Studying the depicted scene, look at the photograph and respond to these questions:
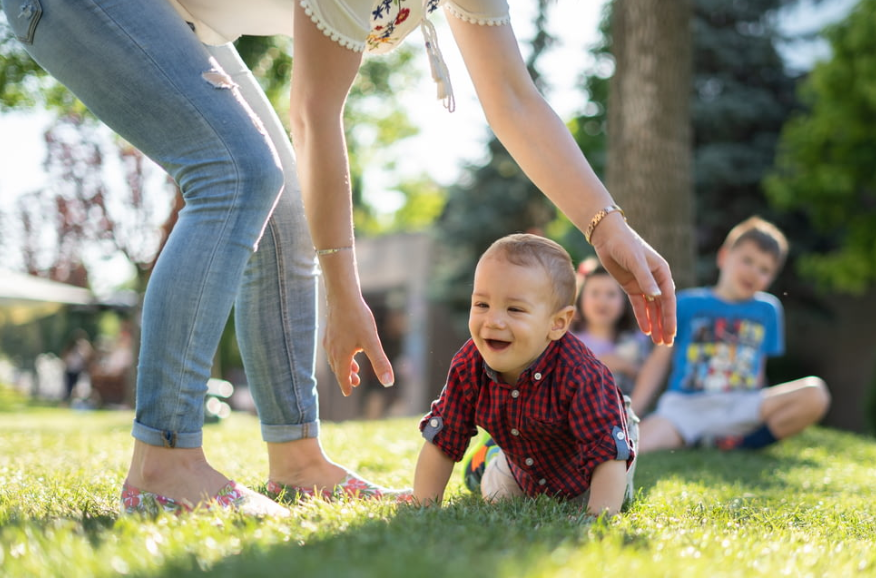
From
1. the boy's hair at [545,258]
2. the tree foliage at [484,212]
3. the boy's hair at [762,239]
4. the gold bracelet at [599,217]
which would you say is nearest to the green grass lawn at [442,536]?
the boy's hair at [545,258]

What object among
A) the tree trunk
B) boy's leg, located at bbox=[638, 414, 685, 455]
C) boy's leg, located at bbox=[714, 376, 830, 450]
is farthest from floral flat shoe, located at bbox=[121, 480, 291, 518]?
the tree trunk

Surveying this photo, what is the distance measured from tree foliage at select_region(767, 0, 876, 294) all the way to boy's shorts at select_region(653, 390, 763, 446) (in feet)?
29.9

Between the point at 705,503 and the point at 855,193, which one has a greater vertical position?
the point at 855,193

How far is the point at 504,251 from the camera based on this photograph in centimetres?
235

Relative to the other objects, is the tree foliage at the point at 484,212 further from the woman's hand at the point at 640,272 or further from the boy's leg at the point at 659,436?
the woman's hand at the point at 640,272

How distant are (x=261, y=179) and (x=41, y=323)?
108 ft

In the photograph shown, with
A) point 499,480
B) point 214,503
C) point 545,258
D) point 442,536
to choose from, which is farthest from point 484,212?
point 442,536

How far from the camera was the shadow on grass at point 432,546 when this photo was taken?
50.9 inches

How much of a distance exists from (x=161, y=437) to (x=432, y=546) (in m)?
0.79

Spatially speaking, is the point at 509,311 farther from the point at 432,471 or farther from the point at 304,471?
the point at 304,471

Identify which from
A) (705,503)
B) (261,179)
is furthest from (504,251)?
(705,503)

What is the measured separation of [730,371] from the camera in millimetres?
5312

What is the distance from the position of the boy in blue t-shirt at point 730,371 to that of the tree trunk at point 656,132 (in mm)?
1830

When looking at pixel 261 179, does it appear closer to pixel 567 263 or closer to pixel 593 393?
pixel 567 263
